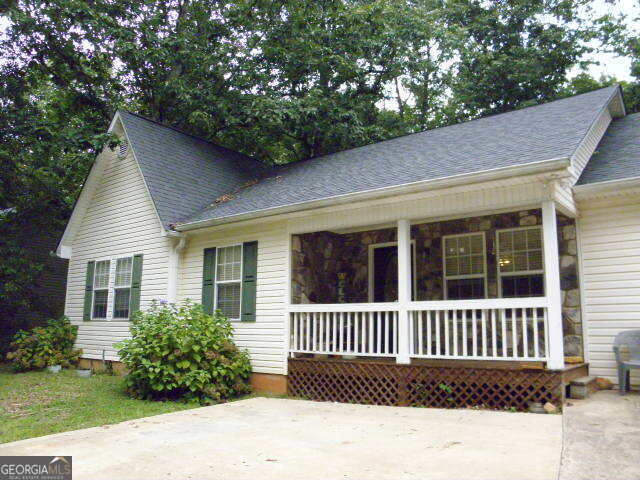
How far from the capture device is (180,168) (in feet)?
36.3

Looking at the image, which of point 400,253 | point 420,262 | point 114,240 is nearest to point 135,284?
point 114,240

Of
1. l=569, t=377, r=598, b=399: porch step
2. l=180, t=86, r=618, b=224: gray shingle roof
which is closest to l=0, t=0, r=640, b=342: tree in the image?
l=180, t=86, r=618, b=224: gray shingle roof

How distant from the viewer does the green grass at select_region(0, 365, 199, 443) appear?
5.90m

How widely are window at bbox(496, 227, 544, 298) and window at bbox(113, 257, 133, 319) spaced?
271 inches

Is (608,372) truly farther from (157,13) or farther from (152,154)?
(157,13)

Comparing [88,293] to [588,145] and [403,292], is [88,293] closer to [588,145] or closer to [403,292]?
[403,292]

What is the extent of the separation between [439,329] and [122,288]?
658cm

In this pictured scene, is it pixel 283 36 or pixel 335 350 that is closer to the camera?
pixel 335 350

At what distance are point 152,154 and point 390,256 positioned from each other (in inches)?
204

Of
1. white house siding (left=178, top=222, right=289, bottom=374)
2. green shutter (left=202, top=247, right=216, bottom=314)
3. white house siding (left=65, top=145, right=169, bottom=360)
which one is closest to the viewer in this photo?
white house siding (left=178, top=222, right=289, bottom=374)

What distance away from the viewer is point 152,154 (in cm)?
1078

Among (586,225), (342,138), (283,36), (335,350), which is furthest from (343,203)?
(283,36)

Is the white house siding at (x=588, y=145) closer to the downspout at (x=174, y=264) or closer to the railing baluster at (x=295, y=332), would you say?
the railing baluster at (x=295, y=332)

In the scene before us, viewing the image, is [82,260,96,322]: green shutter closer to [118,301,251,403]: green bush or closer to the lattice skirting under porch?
[118,301,251,403]: green bush
